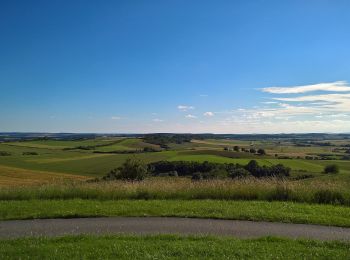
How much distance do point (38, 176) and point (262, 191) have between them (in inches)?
2017

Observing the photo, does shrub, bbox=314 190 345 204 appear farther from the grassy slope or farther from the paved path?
the paved path

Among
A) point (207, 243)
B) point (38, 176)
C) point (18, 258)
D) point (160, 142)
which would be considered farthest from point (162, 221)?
point (160, 142)

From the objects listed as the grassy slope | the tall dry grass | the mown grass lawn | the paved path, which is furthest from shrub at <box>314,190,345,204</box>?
the mown grass lawn

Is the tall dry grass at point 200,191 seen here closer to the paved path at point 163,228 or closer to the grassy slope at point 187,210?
the grassy slope at point 187,210

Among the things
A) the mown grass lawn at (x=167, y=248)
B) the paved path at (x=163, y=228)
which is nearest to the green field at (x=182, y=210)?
the mown grass lawn at (x=167, y=248)

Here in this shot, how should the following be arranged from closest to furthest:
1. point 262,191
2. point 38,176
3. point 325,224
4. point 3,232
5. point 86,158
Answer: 1. point 3,232
2. point 325,224
3. point 262,191
4. point 38,176
5. point 86,158

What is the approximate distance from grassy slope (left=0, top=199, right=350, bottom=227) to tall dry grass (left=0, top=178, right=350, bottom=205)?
1008 millimetres

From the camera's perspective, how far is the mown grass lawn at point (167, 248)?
739 centimetres

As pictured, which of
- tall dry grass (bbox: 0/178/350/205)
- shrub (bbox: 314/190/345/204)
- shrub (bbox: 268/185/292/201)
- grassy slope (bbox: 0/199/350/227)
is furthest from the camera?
shrub (bbox: 268/185/292/201)

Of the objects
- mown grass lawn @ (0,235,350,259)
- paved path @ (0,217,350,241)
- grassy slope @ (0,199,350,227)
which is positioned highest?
mown grass lawn @ (0,235,350,259)

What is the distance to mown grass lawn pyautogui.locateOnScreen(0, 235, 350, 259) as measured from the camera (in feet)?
24.3

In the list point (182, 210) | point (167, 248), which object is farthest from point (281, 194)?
point (167, 248)

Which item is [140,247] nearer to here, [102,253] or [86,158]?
[102,253]

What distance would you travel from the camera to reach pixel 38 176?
6028cm
